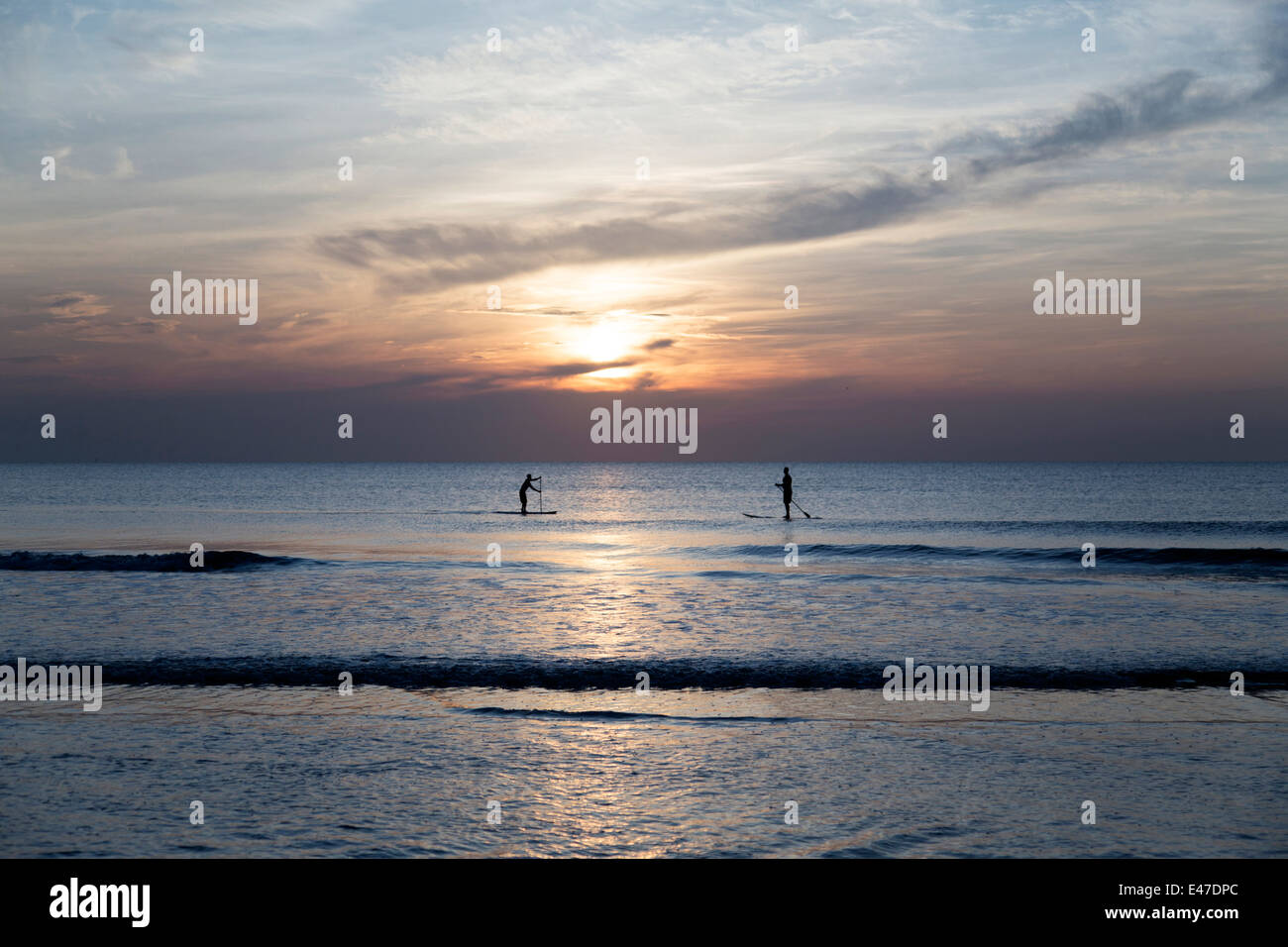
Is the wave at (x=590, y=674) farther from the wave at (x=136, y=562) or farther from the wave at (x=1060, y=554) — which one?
the wave at (x=1060, y=554)

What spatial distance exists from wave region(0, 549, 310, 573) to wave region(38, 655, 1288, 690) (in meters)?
15.4

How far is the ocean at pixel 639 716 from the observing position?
6613 mm

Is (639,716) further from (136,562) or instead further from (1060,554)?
(1060,554)

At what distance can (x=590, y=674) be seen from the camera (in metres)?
12.5


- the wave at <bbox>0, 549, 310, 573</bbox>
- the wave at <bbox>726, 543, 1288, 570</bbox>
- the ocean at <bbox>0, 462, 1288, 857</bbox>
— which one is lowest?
the ocean at <bbox>0, 462, 1288, 857</bbox>

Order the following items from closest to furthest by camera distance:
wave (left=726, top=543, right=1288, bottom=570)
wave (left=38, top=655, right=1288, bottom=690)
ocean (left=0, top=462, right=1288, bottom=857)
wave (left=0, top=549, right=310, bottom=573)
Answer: ocean (left=0, top=462, right=1288, bottom=857) → wave (left=38, top=655, right=1288, bottom=690) → wave (left=0, top=549, right=310, bottom=573) → wave (left=726, top=543, right=1288, bottom=570)

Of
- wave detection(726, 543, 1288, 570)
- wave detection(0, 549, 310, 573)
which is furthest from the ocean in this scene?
wave detection(726, 543, 1288, 570)

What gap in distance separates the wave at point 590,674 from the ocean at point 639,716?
0.20 feet

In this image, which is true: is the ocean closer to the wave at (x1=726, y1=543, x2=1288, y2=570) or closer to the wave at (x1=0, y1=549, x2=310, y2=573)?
the wave at (x1=0, y1=549, x2=310, y2=573)

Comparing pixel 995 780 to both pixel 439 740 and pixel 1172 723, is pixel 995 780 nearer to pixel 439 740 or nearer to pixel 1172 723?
pixel 1172 723

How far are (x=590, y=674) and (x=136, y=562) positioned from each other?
863 inches

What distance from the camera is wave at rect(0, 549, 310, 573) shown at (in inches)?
1059

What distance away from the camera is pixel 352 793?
7.35m
